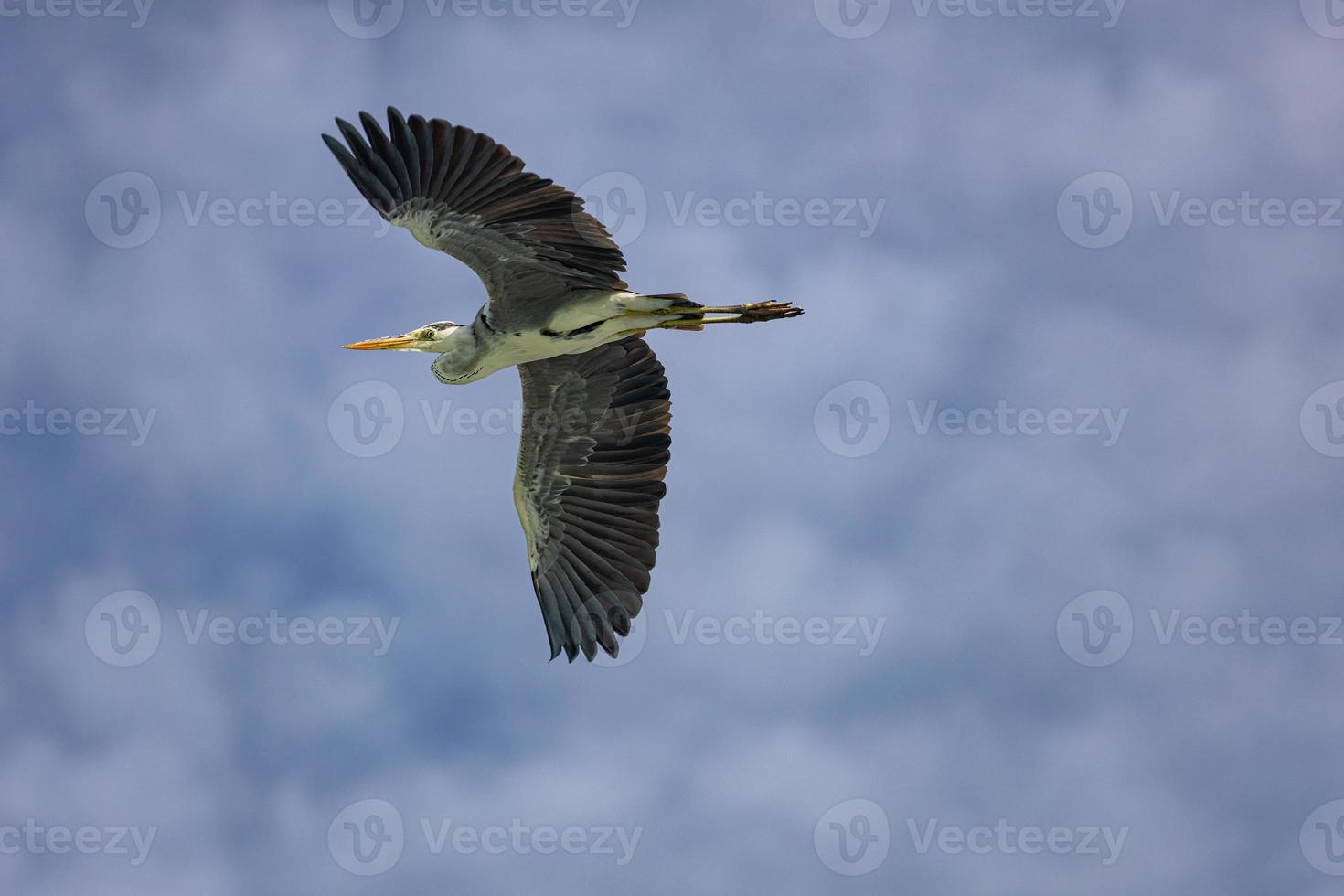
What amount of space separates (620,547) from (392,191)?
3849 mm

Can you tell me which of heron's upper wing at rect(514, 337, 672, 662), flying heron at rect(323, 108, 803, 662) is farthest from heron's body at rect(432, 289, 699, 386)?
heron's upper wing at rect(514, 337, 672, 662)

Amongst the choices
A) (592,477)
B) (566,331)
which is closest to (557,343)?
(566,331)

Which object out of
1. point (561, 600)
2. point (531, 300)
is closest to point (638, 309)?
point (531, 300)

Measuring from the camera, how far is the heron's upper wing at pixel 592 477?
12.7m

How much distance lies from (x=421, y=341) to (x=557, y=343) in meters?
1.42

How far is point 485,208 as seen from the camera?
10852mm

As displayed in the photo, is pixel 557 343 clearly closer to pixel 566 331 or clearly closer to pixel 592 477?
pixel 566 331

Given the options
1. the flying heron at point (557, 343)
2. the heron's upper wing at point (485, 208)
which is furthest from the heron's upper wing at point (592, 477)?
the heron's upper wing at point (485, 208)

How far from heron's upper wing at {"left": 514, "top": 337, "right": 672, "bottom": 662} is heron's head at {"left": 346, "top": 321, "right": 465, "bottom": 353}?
777mm

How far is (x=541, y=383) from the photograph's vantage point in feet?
42.4

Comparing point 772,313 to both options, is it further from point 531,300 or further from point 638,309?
point 531,300

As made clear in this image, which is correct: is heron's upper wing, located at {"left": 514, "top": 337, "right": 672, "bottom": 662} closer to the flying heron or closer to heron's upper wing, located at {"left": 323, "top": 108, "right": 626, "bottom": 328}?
Answer: the flying heron

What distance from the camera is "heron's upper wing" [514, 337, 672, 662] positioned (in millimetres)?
12742

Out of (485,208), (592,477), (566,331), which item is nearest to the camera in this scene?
(485,208)
